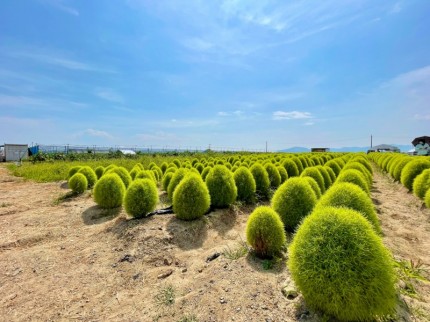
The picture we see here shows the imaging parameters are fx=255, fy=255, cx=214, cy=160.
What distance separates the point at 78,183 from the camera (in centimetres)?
1116

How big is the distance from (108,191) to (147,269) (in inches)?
174

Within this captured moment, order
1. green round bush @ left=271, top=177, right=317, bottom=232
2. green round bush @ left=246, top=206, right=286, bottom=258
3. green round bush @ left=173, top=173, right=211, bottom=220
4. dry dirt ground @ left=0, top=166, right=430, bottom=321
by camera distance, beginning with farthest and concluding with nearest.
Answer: green round bush @ left=173, top=173, right=211, bottom=220 → green round bush @ left=271, top=177, right=317, bottom=232 → green round bush @ left=246, top=206, right=286, bottom=258 → dry dirt ground @ left=0, top=166, right=430, bottom=321

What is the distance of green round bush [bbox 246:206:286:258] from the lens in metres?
4.55

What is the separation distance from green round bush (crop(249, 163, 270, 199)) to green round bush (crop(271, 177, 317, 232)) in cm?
404

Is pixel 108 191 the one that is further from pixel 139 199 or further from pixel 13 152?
pixel 13 152

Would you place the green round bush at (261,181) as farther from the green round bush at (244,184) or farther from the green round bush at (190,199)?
the green round bush at (190,199)

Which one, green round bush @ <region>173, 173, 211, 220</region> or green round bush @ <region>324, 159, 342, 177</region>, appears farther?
green round bush @ <region>324, 159, 342, 177</region>

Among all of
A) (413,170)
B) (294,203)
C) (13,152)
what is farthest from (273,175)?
(13,152)

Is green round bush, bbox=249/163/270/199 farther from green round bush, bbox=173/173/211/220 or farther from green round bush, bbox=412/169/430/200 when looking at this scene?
green round bush, bbox=412/169/430/200

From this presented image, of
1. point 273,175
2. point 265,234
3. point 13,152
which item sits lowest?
point 265,234

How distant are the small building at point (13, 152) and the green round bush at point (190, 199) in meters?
34.2

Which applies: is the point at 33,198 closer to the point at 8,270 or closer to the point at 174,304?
the point at 8,270

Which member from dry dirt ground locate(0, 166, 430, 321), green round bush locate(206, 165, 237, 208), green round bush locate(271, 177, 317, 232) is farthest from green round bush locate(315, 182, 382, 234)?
green round bush locate(206, 165, 237, 208)

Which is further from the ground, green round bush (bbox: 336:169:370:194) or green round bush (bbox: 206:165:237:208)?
green round bush (bbox: 336:169:370:194)
